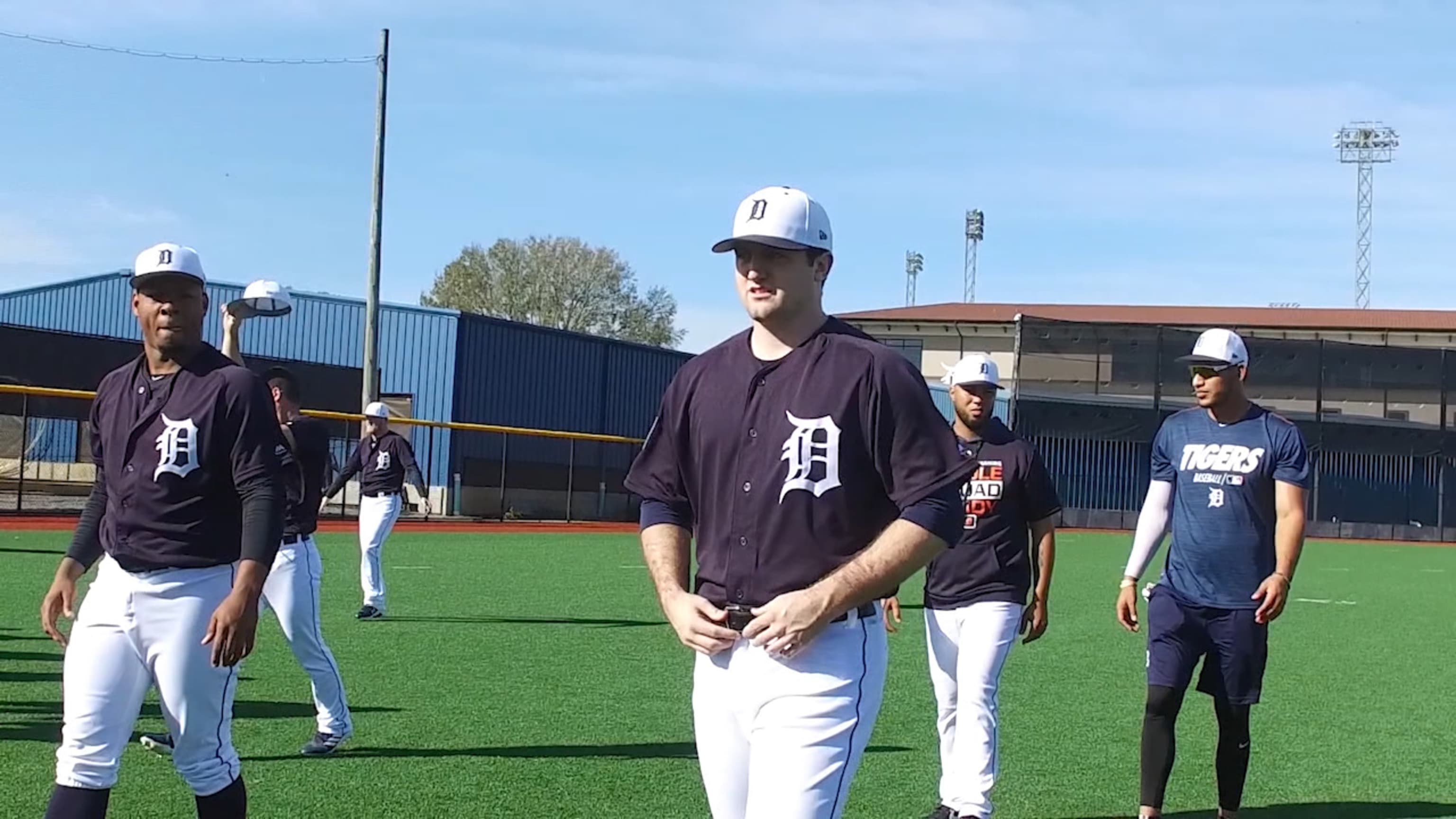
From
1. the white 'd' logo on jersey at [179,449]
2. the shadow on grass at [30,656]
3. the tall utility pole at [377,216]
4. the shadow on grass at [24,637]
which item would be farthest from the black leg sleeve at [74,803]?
the tall utility pole at [377,216]

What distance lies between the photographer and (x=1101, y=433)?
4622 cm

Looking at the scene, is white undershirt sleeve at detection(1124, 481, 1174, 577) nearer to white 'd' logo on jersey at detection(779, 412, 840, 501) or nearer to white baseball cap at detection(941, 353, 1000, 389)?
white baseball cap at detection(941, 353, 1000, 389)

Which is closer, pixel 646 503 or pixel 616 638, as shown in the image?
pixel 646 503

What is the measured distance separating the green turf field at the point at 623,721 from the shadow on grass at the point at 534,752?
0.02m

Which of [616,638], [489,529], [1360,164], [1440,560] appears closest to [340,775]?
[616,638]

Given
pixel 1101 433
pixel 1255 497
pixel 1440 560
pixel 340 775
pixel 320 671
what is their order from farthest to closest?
pixel 1101 433
pixel 1440 560
pixel 320 671
pixel 340 775
pixel 1255 497

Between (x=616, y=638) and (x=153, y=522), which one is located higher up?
(x=153, y=522)

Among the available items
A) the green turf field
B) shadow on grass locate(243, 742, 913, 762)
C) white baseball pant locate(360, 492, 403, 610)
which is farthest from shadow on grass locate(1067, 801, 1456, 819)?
white baseball pant locate(360, 492, 403, 610)

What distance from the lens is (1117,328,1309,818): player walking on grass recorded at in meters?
7.12

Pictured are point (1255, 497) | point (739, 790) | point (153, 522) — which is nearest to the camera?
point (739, 790)

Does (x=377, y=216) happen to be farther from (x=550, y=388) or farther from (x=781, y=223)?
(x=781, y=223)

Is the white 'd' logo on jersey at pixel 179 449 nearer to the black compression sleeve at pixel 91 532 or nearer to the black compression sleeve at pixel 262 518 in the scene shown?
the black compression sleeve at pixel 262 518

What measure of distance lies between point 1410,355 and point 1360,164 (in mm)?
42542

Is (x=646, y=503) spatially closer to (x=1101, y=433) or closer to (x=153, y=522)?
(x=153, y=522)
